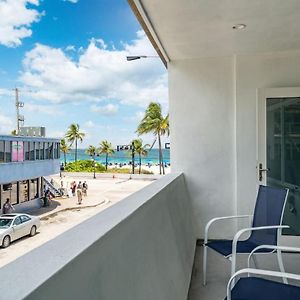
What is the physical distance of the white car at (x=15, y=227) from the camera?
36.7ft

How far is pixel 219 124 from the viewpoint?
12.4ft

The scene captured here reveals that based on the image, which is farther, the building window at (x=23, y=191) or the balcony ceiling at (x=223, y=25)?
the building window at (x=23, y=191)

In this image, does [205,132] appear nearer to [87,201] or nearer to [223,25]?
[223,25]

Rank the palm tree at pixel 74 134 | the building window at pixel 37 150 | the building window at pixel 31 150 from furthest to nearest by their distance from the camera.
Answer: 1. the palm tree at pixel 74 134
2. the building window at pixel 37 150
3. the building window at pixel 31 150

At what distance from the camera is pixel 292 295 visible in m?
1.58

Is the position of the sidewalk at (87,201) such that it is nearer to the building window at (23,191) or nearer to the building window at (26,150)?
the building window at (23,191)

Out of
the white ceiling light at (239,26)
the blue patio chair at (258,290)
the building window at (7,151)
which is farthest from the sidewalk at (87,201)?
the blue patio chair at (258,290)

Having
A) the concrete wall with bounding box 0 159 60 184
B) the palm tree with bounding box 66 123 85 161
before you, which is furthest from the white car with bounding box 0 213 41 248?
the palm tree with bounding box 66 123 85 161

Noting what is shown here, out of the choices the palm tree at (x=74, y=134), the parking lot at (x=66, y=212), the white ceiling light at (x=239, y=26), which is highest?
the palm tree at (x=74, y=134)

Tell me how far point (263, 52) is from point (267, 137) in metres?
0.87

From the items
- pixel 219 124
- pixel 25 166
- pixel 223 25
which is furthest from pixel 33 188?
pixel 223 25

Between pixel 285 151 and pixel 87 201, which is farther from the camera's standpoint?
pixel 87 201

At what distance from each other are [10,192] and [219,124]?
1567 cm

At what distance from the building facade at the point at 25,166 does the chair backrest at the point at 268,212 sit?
1427cm
